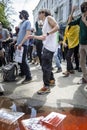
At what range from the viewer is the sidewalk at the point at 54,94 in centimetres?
582

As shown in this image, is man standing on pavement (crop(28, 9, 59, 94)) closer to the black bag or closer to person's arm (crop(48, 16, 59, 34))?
person's arm (crop(48, 16, 59, 34))

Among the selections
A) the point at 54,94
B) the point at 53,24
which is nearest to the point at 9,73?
the point at 54,94

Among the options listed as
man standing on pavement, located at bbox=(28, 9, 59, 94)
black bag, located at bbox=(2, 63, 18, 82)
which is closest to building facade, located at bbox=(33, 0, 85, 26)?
black bag, located at bbox=(2, 63, 18, 82)

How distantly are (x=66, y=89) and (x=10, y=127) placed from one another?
2.68 meters

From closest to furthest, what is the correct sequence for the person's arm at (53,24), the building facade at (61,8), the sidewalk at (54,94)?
the sidewalk at (54,94)
the person's arm at (53,24)
the building facade at (61,8)

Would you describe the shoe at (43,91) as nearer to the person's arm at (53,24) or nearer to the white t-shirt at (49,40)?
the white t-shirt at (49,40)

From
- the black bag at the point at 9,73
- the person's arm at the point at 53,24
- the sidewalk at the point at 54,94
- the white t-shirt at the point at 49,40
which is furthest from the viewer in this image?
the black bag at the point at 9,73

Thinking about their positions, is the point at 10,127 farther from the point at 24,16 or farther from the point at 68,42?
the point at 68,42

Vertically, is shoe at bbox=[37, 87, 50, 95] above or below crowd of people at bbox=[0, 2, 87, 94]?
below

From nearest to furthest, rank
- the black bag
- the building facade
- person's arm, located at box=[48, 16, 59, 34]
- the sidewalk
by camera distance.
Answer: the sidewalk, person's arm, located at box=[48, 16, 59, 34], the black bag, the building facade

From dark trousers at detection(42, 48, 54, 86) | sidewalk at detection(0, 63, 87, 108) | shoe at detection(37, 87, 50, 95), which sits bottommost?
sidewalk at detection(0, 63, 87, 108)

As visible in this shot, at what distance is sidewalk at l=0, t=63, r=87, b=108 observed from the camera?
19.1 ft

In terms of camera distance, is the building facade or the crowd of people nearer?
the crowd of people

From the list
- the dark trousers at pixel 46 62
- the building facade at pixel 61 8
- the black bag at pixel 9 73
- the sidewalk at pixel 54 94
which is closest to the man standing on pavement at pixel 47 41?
the dark trousers at pixel 46 62
